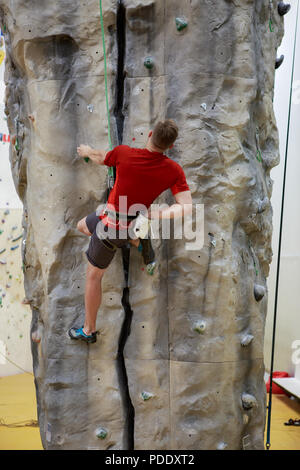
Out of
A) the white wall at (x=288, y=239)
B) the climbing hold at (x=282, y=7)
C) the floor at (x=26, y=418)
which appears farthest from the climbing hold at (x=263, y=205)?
the floor at (x=26, y=418)

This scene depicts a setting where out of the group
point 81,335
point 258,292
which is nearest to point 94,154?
point 81,335

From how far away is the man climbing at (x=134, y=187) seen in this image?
224cm

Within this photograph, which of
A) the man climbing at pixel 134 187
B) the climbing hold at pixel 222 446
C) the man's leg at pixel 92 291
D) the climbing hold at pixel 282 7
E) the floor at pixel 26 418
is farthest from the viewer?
the floor at pixel 26 418

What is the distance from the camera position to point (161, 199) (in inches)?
103

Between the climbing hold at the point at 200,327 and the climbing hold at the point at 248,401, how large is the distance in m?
0.46

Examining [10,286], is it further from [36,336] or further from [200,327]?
[200,327]

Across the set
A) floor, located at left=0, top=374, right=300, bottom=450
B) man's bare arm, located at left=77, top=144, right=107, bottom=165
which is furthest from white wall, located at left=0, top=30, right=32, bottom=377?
man's bare arm, located at left=77, top=144, right=107, bottom=165

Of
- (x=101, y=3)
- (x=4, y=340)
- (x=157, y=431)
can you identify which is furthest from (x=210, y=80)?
(x=4, y=340)

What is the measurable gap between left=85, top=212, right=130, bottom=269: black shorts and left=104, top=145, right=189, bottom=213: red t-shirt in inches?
8.4

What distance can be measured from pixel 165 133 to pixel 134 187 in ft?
1.00

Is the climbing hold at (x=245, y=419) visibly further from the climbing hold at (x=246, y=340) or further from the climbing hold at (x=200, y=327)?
the climbing hold at (x=200, y=327)

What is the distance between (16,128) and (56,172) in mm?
477

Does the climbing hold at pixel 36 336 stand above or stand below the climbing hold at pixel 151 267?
below

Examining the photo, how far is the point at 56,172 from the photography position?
265cm
